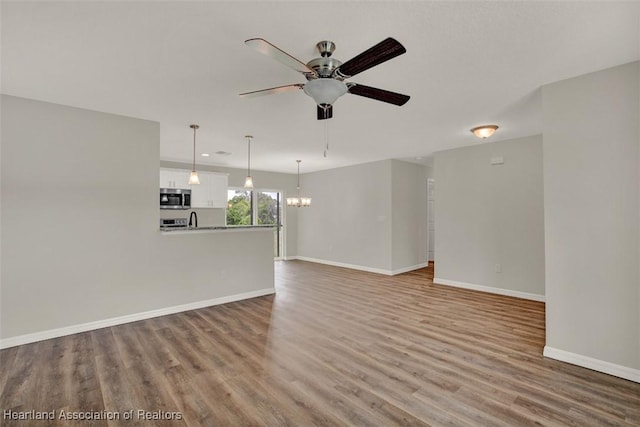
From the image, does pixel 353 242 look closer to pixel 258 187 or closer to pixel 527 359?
pixel 258 187

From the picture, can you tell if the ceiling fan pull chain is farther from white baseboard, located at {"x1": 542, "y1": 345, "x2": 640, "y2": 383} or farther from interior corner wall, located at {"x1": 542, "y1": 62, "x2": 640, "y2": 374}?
white baseboard, located at {"x1": 542, "y1": 345, "x2": 640, "y2": 383}

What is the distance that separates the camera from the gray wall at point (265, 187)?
22.3 ft

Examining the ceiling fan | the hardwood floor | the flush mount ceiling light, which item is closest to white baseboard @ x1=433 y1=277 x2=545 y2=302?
the hardwood floor

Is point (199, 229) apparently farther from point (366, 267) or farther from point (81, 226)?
point (366, 267)

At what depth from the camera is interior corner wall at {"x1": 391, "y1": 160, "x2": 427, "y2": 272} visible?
647 cm

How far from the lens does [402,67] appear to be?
94.4 inches

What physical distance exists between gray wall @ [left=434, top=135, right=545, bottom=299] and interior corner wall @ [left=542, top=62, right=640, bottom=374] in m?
2.09

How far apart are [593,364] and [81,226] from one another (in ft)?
17.1

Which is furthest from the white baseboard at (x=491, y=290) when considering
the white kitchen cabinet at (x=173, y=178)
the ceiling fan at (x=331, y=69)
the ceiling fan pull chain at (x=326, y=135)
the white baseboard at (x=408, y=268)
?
the white kitchen cabinet at (x=173, y=178)

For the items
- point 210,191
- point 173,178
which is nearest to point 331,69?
point 173,178

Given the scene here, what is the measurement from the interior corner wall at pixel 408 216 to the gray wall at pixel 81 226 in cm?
412

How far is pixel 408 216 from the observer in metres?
6.81

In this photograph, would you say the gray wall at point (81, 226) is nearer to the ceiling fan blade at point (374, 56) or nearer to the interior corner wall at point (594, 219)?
the ceiling fan blade at point (374, 56)

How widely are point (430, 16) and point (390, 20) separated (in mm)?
239
